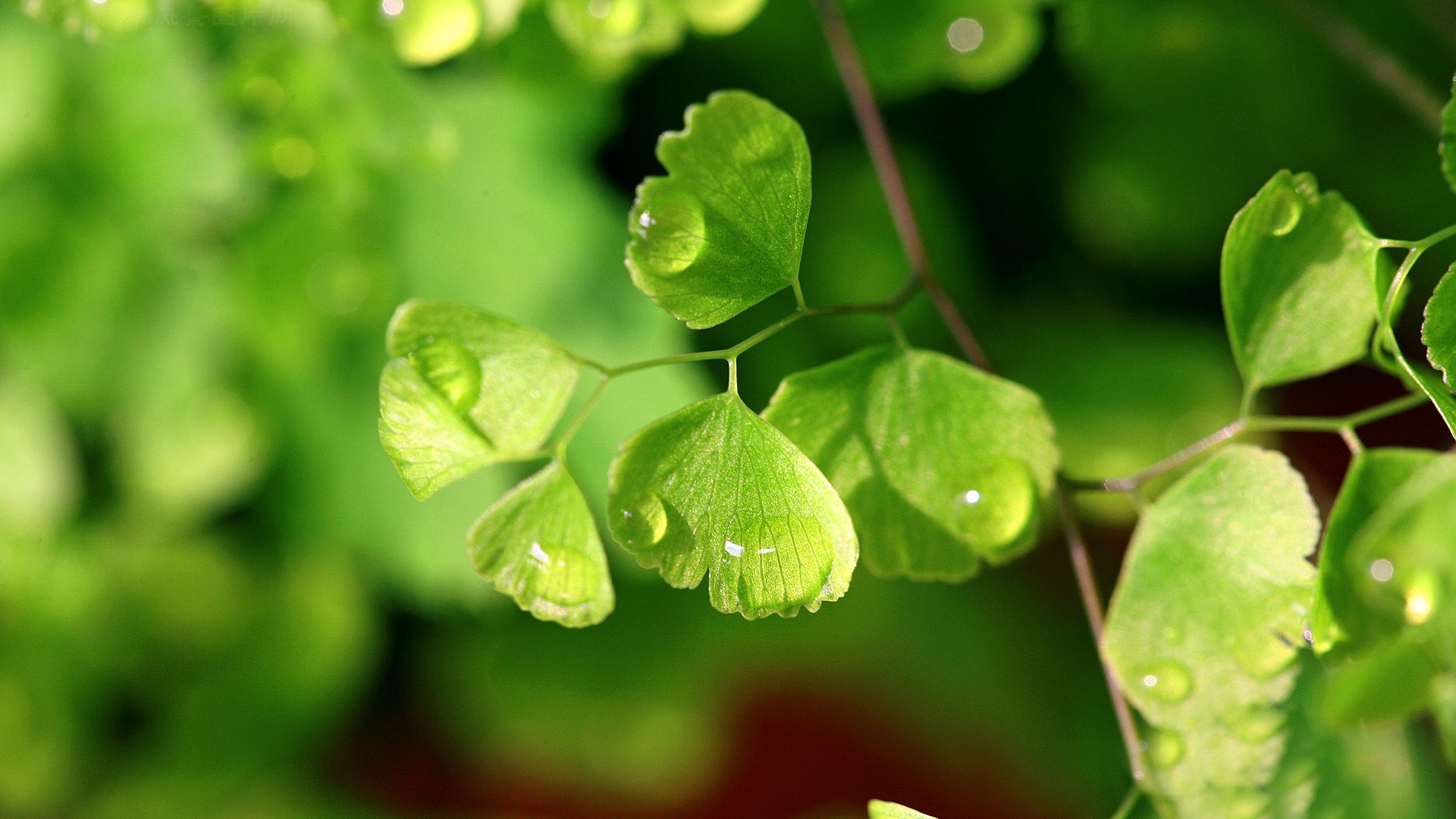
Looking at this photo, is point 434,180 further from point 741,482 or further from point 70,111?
point 741,482

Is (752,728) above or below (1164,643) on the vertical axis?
below

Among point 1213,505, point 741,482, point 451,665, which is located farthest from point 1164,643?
point 451,665

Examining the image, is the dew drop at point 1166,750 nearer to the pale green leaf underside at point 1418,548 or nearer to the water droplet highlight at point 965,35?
the pale green leaf underside at point 1418,548

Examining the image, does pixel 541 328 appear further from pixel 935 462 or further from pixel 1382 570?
pixel 1382 570

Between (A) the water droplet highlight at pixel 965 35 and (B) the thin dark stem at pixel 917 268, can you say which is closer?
(B) the thin dark stem at pixel 917 268

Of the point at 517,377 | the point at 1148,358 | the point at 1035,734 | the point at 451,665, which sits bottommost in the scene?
the point at 1035,734

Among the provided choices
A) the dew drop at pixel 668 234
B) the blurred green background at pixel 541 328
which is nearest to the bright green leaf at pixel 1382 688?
the dew drop at pixel 668 234

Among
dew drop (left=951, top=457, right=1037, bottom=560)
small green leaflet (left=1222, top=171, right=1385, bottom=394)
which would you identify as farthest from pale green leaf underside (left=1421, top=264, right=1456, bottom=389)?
dew drop (left=951, top=457, right=1037, bottom=560)

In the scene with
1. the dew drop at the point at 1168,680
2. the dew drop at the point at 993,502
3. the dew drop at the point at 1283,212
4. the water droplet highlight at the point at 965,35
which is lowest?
the dew drop at the point at 1168,680
